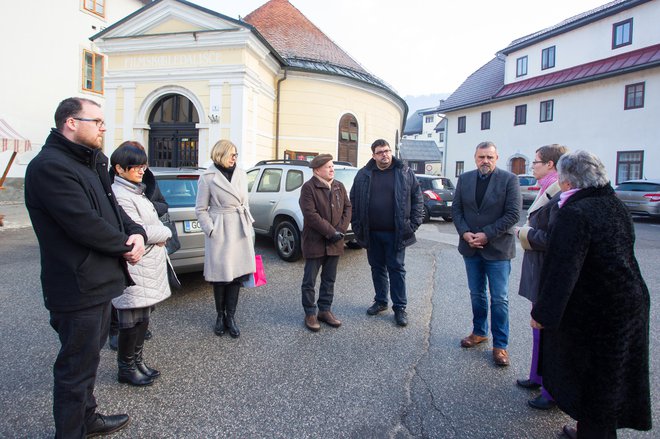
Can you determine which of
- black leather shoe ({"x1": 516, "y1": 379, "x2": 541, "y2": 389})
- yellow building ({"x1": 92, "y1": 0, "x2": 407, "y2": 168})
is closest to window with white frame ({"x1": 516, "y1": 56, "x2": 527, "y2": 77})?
yellow building ({"x1": 92, "y1": 0, "x2": 407, "y2": 168})

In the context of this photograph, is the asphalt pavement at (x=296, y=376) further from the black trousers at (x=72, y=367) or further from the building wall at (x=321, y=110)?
the building wall at (x=321, y=110)

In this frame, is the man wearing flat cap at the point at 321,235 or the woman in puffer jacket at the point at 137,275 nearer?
the woman in puffer jacket at the point at 137,275

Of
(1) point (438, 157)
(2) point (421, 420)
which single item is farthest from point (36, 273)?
(1) point (438, 157)

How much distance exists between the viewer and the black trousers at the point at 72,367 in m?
2.19

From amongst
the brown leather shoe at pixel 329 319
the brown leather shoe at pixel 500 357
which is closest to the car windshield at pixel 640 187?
the brown leather shoe at pixel 500 357

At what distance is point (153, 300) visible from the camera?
3.07 m

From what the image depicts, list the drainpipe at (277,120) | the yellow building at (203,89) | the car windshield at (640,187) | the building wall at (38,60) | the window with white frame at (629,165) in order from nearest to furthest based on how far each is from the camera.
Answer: the yellow building at (203,89)
the car windshield at (640,187)
the drainpipe at (277,120)
the building wall at (38,60)
the window with white frame at (629,165)

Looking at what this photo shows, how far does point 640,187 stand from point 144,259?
60.1ft

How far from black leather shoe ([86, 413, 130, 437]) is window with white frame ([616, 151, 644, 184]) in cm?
2538

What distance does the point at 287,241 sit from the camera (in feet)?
24.9

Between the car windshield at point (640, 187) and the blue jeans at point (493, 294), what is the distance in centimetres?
1547

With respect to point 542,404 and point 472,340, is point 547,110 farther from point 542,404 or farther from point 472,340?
point 542,404

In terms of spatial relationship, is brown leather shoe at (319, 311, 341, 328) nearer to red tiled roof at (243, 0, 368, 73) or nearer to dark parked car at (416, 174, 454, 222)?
dark parked car at (416, 174, 454, 222)

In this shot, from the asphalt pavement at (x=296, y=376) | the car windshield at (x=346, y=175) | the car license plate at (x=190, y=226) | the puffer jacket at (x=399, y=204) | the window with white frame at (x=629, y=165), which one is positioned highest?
the window with white frame at (x=629, y=165)
